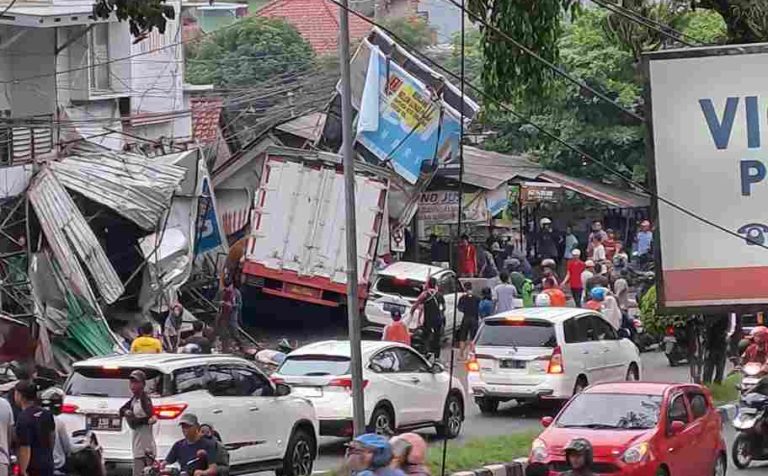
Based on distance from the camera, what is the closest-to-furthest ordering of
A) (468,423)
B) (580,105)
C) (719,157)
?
(719,157) → (468,423) → (580,105)

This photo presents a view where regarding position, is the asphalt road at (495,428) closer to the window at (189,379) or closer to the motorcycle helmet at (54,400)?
the window at (189,379)

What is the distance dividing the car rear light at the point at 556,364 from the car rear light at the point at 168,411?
25.5 ft

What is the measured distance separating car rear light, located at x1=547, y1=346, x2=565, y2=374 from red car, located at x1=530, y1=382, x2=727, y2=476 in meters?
5.17

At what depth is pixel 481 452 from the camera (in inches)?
732

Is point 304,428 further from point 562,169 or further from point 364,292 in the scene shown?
point 562,169

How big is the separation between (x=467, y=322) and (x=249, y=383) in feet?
37.3

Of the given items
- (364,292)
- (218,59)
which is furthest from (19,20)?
(218,59)

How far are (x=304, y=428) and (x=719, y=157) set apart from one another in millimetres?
7014

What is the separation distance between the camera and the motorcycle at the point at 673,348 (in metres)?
26.3

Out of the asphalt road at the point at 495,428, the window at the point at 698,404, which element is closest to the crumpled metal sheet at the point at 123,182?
the asphalt road at the point at 495,428

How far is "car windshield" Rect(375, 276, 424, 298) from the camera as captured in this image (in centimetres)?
3125

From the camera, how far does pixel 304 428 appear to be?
59.3 feet

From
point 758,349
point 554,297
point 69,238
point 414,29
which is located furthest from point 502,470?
point 414,29

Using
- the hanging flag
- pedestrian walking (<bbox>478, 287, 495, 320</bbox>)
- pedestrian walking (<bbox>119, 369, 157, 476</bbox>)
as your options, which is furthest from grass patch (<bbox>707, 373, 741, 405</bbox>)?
pedestrian walking (<bbox>119, 369, 157, 476</bbox>)
